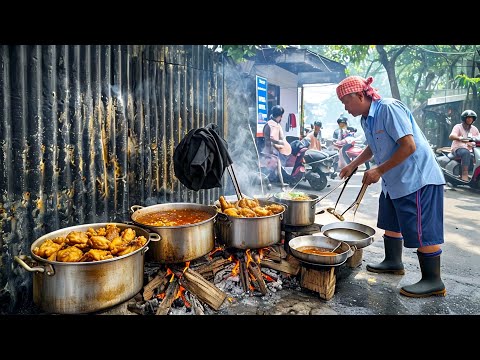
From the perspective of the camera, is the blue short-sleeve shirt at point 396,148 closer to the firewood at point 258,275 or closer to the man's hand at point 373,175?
the man's hand at point 373,175

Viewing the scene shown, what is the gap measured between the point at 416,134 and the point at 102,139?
162 inches

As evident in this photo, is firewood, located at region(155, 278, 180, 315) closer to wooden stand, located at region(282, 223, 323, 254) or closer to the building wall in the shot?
wooden stand, located at region(282, 223, 323, 254)

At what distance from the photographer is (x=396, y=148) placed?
4.43 m

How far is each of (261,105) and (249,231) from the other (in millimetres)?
7772

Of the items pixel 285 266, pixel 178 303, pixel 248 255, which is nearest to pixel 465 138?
pixel 285 266

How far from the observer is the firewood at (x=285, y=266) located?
4.58m

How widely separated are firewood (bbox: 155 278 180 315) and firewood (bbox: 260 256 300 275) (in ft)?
4.02

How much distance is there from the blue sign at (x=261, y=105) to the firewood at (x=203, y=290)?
8.04 metres

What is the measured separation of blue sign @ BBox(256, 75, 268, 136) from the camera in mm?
11178

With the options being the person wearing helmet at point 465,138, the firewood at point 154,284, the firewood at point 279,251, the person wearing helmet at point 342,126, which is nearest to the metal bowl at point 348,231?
the firewood at point 279,251

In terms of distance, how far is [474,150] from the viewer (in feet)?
38.1

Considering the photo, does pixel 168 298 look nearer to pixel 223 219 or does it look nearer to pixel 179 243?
pixel 179 243
